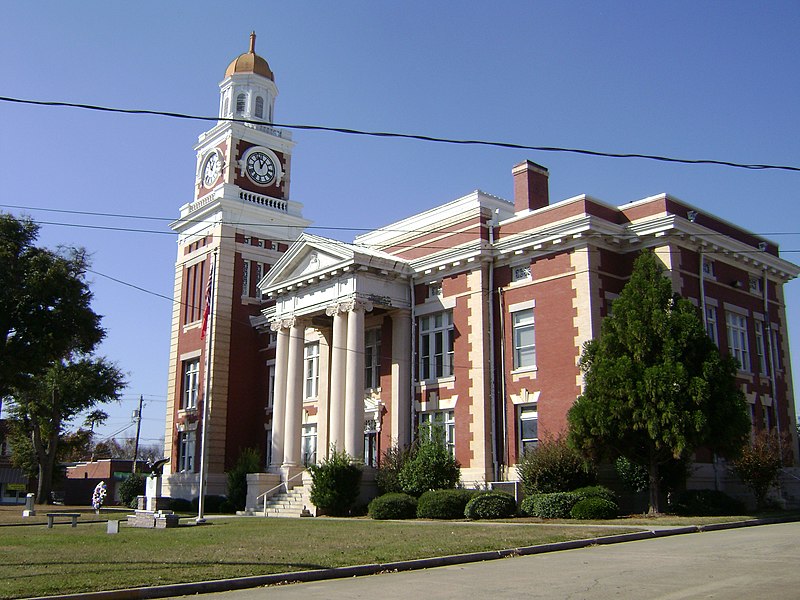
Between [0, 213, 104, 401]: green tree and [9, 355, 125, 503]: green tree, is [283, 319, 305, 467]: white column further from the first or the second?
[9, 355, 125, 503]: green tree

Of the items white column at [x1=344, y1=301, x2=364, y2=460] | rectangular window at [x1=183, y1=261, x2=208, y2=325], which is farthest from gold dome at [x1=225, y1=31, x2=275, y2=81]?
white column at [x1=344, y1=301, x2=364, y2=460]

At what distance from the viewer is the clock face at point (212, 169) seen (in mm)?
49781

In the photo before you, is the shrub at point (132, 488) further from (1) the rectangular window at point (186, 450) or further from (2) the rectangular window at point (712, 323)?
(2) the rectangular window at point (712, 323)

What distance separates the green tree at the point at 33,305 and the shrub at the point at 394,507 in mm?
20497

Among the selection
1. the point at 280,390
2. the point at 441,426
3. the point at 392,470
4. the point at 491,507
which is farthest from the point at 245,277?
the point at 491,507

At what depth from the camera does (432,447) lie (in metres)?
31.9

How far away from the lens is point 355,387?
35031mm

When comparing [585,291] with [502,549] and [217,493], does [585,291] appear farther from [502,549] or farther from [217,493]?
[217,493]

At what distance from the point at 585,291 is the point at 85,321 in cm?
2609

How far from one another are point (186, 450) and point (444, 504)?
22946 mm

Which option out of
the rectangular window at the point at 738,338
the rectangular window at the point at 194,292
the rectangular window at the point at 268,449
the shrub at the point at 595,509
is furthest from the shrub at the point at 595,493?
the rectangular window at the point at 194,292

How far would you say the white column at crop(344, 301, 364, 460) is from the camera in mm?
34688

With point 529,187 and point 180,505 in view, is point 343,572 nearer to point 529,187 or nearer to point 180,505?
point 529,187

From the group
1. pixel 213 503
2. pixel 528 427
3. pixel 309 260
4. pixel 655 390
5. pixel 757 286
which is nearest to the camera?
A: pixel 655 390
